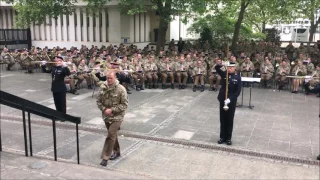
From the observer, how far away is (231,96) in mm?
7988

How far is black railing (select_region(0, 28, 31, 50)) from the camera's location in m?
24.9

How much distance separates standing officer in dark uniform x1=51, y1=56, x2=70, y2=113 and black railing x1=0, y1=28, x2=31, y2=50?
1722cm

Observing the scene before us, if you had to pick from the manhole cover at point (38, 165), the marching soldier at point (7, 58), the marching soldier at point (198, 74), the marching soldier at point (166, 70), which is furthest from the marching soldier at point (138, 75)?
the manhole cover at point (38, 165)

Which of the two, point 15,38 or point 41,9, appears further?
point 15,38

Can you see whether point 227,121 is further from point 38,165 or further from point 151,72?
point 151,72

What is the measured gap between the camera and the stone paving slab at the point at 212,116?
8.52m

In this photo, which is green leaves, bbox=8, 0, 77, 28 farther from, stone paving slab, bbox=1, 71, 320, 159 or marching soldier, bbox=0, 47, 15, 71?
stone paving slab, bbox=1, 71, 320, 159

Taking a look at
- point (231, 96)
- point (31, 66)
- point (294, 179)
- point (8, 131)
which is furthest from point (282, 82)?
point (31, 66)

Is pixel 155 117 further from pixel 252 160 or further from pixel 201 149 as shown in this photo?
pixel 252 160

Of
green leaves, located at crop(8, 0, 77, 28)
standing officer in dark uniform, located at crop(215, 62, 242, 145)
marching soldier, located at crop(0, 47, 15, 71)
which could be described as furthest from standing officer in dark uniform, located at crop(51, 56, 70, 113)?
marching soldier, located at crop(0, 47, 15, 71)

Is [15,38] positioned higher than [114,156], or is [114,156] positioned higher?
[15,38]

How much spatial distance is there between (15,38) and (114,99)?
75.1 ft

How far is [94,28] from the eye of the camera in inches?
1004

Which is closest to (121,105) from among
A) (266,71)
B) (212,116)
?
(212,116)
